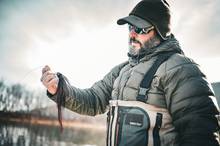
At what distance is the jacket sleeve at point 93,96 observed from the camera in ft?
15.0

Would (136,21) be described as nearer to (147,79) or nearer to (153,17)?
(153,17)

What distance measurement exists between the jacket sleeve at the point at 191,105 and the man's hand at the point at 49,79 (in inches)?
55.5

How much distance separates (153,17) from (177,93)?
1220 millimetres

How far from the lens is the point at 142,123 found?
375cm

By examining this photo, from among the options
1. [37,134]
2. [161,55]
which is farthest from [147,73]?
[37,134]

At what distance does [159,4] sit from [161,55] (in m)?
0.79

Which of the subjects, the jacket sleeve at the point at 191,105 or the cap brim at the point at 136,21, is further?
the cap brim at the point at 136,21

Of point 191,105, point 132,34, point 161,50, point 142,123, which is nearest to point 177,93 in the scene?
point 191,105

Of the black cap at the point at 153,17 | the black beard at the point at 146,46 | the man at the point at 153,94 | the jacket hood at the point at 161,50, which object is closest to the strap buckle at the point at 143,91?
the man at the point at 153,94

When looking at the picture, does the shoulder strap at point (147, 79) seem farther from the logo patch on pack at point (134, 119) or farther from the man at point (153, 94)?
the logo patch on pack at point (134, 119)

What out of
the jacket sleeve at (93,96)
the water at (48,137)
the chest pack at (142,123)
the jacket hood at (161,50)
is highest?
the jacket hood at (161,50)

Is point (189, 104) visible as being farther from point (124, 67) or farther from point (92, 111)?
point (92, 111)

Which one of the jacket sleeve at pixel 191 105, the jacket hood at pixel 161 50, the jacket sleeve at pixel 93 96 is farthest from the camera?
the jacket sleeve at pixel 93 96

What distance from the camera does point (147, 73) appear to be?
3.95m
